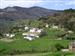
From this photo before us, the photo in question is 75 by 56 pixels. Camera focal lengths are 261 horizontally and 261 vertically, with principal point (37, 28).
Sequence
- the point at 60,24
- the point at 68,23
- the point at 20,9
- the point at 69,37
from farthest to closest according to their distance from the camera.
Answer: the point at 20,9 → the point at 60,24 → the point at 68,23 → the point at 69,37

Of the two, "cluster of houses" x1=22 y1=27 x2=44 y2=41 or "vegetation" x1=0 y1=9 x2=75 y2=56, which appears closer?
"vegetation" x1=0 y1=9 x2=75 y2=56

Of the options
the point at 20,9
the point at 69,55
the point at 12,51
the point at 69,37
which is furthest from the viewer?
the point at 20,9

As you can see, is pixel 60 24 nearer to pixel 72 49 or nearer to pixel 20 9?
pixel 72 49

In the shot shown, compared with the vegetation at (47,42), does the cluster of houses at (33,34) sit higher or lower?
lower

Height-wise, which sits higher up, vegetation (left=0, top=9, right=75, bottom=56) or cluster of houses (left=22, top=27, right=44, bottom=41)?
vegetation (left=0, top=9, right=75, bottom=56)

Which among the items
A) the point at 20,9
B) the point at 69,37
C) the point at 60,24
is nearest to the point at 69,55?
the point at 69,37

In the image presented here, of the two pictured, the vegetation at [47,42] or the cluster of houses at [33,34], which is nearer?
the vegetation at [47,42]

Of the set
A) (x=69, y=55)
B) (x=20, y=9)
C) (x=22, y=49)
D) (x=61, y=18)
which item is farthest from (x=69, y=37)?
(x=20, y=9)

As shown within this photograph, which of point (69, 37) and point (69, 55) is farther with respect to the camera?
point (69, 37)

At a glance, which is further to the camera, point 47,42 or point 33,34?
point 33,34

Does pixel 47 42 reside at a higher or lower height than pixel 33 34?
higher
